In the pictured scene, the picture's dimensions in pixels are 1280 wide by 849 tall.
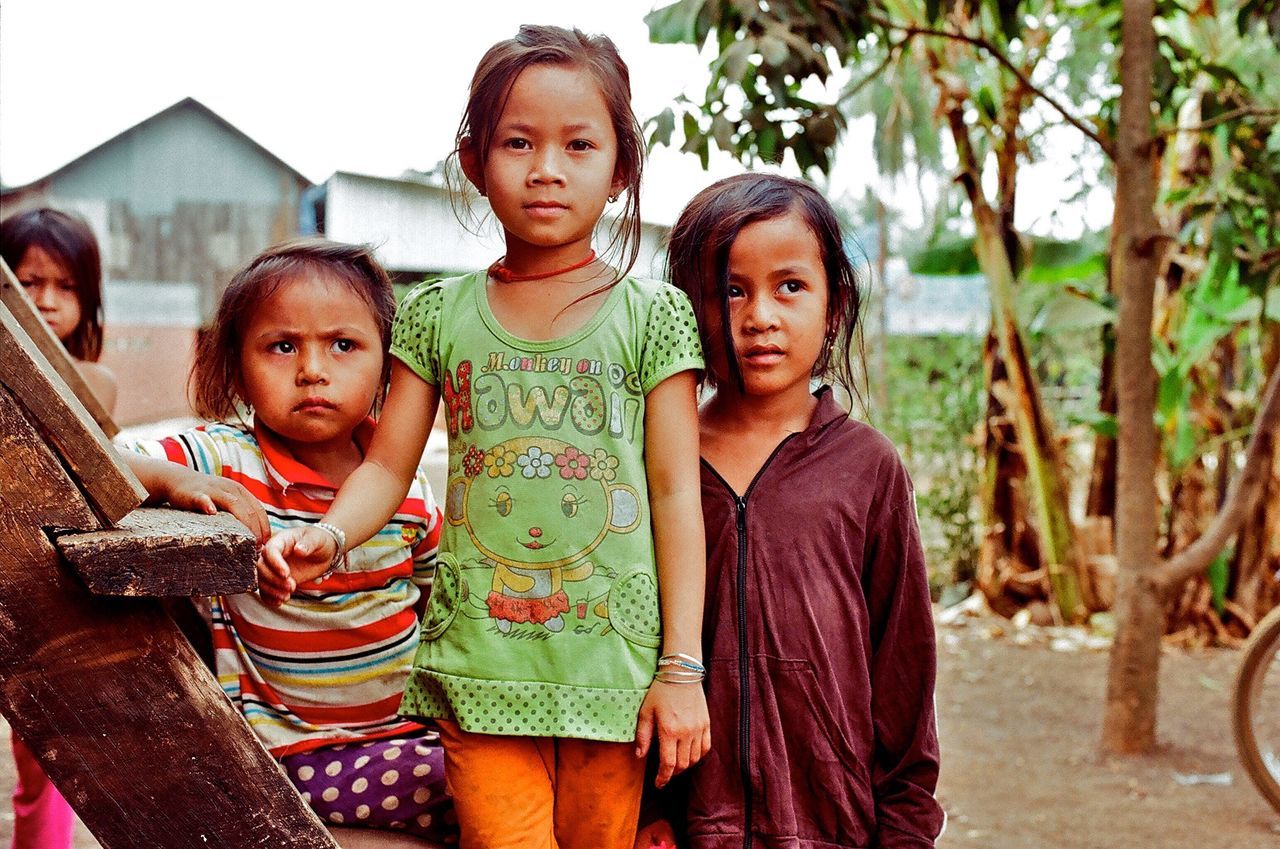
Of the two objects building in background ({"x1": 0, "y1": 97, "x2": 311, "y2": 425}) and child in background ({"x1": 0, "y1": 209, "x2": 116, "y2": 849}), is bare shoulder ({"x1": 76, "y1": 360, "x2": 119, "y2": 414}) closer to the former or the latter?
child in background ({"x1": 0, "y1": 209, "x2": 116, "y2": 849})

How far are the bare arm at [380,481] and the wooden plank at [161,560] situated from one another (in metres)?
0.28

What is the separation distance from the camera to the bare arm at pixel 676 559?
1350 mm

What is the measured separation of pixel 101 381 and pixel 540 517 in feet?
5.79

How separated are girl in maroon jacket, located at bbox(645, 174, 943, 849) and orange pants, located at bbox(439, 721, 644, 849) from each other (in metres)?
0.14

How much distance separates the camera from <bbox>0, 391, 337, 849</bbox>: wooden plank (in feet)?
3.18

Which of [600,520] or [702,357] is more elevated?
[702,357]

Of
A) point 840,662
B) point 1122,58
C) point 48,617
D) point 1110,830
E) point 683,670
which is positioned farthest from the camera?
point 1122,58

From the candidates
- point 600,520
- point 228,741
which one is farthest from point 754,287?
point 228,741

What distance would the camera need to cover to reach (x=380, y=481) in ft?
4.69

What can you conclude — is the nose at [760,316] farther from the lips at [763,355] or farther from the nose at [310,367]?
the nose at [310,367]

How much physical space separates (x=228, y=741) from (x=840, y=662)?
749 millimetres

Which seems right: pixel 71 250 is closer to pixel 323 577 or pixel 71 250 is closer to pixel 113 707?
pixel 323 577

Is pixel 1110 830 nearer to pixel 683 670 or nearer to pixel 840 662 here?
pixel 840 662

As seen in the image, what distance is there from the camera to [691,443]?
1421mm
